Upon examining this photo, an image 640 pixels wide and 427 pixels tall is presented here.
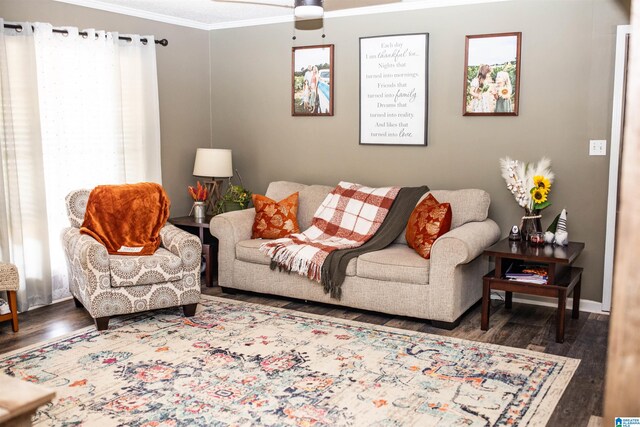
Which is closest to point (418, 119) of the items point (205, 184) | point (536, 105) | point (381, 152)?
point (381, 152)

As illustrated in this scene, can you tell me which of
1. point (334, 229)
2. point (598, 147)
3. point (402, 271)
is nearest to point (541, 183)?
point (598, 147)

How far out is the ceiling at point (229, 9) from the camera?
478cm

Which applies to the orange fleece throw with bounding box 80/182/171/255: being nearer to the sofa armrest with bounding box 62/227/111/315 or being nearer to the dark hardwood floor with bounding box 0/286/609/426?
the sofa armrest with bounding box 62/227/111/315

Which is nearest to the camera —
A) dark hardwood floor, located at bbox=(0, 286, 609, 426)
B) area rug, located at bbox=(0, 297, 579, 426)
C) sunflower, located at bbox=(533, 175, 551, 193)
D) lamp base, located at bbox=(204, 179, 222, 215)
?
area rug, located at bbox=(0, 297, 579, 426)

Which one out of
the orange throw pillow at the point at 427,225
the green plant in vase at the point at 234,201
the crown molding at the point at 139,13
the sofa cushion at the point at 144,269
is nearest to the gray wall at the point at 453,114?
the crown molding at the point at 139,13

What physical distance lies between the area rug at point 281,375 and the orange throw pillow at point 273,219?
2.95ft

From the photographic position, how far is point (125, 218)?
14.3ft

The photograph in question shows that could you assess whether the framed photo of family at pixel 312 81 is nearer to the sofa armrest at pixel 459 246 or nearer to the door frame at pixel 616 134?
the sofa armrest at pixel 459 246

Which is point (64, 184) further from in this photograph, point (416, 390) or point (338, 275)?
point (416, 390)

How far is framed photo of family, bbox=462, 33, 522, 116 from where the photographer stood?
4.48 meters

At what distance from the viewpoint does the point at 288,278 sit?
4562 mm

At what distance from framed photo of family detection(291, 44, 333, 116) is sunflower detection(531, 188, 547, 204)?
6.33ft

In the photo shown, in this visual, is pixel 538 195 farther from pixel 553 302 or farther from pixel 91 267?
pixel 91 267

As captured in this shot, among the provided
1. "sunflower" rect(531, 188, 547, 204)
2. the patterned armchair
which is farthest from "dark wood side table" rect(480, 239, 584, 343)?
the patterned armchair
